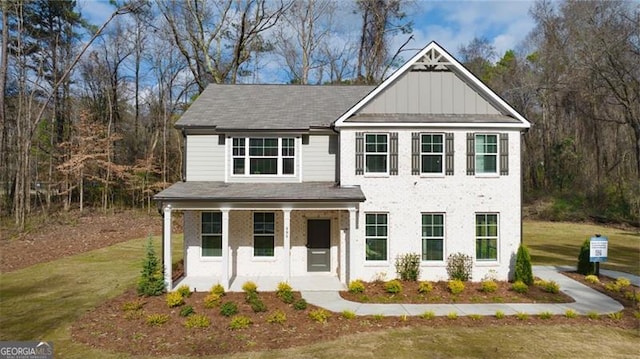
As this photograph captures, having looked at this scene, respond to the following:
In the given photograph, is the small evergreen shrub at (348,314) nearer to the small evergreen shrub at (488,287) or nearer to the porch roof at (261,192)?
the porch roof at (261,192)

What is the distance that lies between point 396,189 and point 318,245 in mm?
4034

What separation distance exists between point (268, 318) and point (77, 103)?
114 feet

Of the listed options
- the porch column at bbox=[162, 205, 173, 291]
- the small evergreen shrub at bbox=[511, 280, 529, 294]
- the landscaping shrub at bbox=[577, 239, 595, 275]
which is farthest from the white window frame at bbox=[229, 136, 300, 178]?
the landscaping shrub at bbox=[577, 239, 595, 275]

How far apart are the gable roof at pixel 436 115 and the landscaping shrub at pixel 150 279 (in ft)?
26.7

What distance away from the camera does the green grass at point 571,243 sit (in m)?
19.6

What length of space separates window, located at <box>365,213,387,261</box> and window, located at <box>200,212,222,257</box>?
605 centimetres

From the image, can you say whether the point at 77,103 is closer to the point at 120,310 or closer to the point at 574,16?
the point at 120,310

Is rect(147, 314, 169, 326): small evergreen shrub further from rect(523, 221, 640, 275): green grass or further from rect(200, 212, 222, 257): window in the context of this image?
rect(523, 221, 640, 275): green grass

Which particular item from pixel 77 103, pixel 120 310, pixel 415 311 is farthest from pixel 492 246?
pixel 77 103

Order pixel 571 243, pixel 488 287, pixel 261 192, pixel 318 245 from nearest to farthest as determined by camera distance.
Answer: pixel 488 287
pixel 261 192
pixel 318 245
pixel 571 243

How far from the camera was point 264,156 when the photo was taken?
52.7 ft

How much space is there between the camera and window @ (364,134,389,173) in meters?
15.0

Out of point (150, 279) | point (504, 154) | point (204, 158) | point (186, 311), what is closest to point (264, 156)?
point (204, 158)

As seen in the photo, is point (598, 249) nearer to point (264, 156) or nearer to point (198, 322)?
point (264, 156)
